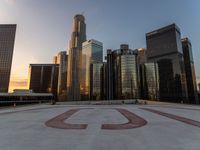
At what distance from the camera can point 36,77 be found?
172 meters

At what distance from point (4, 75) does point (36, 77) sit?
40032 mm

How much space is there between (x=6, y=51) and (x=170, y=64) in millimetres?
155995

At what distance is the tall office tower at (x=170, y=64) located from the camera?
376 feet

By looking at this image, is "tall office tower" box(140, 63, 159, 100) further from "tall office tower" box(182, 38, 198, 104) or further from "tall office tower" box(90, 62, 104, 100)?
"tall office tower" box(182, 38, 198, 104)

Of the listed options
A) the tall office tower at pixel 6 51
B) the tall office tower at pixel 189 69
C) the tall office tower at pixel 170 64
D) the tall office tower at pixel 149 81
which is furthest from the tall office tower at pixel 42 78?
the tall office tower at pixel 189 69

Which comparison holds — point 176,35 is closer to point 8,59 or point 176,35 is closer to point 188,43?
point 188,43

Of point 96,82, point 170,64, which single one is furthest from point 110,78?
point 170,64

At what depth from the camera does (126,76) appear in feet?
299

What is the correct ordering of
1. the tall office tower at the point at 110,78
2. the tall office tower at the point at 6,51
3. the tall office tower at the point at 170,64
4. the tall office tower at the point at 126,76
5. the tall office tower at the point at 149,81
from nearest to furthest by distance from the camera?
the tall office tower at the point at 126,76
the tall office tower at the point at 110,78
the tall office tower at the point at 149,81
the tall office tower at the point at 170,64
the tall office tower at the point at 6,51

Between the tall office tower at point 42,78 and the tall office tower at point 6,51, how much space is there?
35.5m

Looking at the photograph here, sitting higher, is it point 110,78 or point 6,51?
point 6,51

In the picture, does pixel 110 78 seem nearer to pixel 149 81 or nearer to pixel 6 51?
pixel 149 81

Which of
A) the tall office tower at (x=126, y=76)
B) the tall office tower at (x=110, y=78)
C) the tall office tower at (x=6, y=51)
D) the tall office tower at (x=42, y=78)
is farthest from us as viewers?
the tall office tower at (x=42, y=78)

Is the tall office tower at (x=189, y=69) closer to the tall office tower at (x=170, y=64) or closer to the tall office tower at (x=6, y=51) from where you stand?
the tall office tower at (x=170, y=64)
